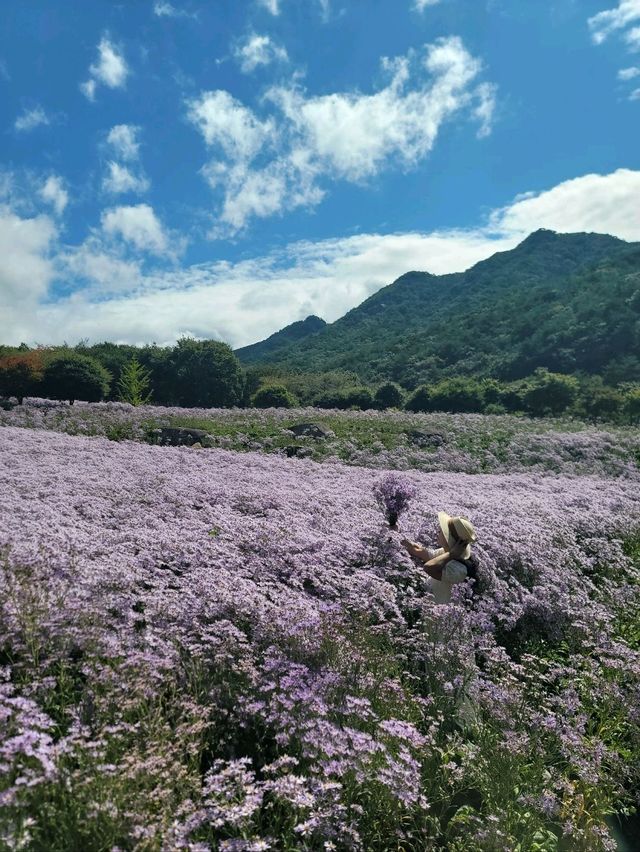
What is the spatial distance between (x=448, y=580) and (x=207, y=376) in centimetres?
4835

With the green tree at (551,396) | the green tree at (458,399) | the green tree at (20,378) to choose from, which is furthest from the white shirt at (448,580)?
the green tree at (458,399)

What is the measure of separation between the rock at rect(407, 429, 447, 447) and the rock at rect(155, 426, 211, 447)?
296 inches

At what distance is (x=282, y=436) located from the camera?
19.9 metres

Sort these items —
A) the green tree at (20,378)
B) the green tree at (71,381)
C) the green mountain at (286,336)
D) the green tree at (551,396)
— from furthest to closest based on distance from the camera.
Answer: the green mountain at (286,336) → the green tree at (551,396) → the green tree at (71,381) → the green tree at (20,378)

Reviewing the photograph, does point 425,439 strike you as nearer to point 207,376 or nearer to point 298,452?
point 298,452

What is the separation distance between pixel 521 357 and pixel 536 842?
242 feet

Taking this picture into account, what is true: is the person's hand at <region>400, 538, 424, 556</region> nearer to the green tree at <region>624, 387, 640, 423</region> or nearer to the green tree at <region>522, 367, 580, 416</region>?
the green tree at <region>624, 387, 640, 423</region>

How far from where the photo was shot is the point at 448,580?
608 centimetres

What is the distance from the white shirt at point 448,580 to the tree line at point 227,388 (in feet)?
95.2

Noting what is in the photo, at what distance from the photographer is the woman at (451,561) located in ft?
19.9

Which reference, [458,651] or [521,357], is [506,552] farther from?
[521,357]

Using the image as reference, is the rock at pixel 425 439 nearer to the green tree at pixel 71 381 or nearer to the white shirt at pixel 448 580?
the white shirt at pixel 448 580

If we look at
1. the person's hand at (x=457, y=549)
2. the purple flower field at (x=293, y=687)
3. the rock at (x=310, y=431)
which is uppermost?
the rock at (x=310, y=431)

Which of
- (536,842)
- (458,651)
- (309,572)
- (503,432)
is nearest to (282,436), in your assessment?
(503,432)
